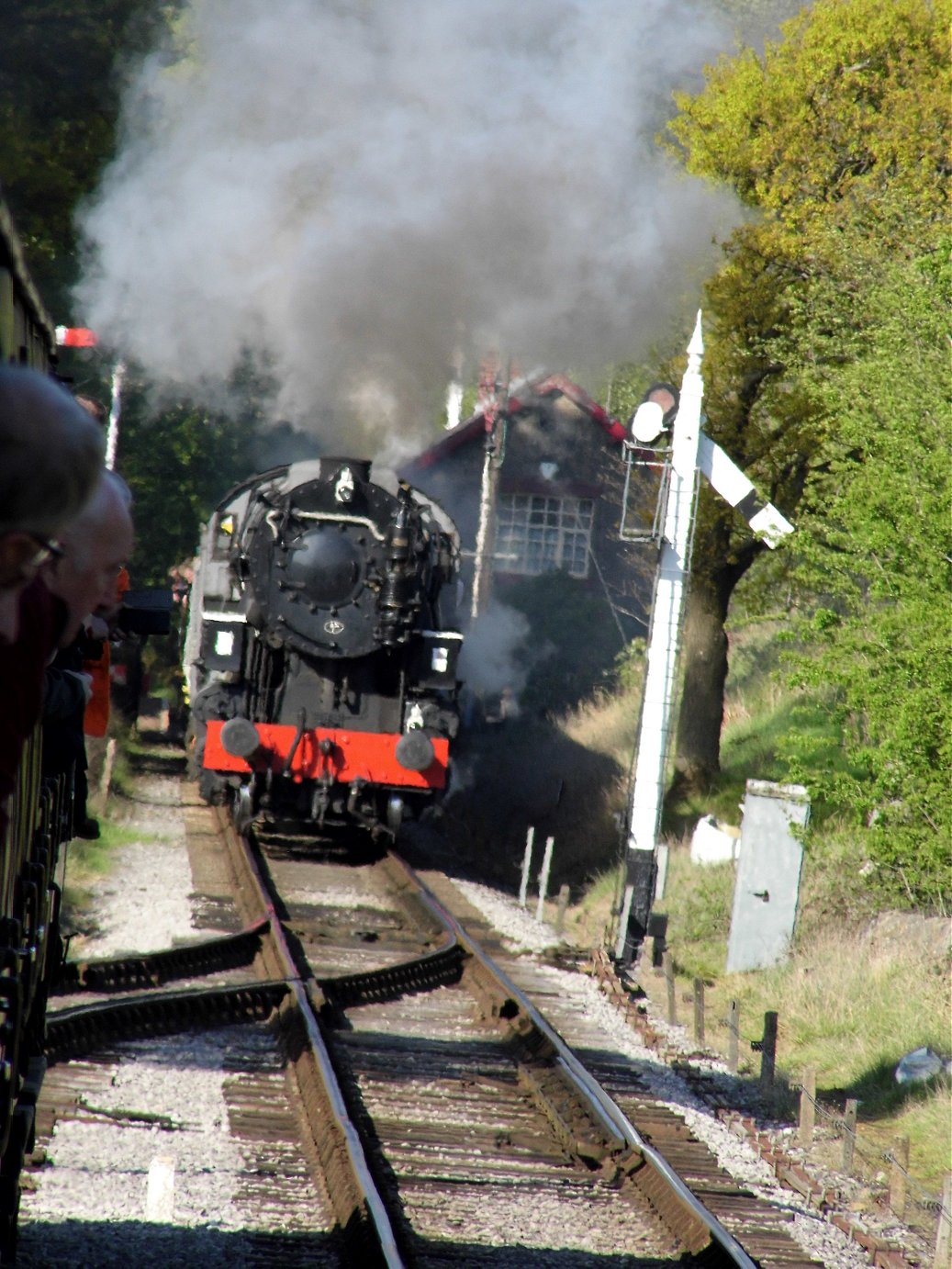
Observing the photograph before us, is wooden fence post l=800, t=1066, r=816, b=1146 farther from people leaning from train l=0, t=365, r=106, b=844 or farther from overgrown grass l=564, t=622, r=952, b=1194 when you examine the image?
people leaning from train l=0, t=365, r=106, b=844

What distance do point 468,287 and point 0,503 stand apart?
Result: 1280cm

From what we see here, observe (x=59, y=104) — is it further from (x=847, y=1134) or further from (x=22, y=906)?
(x=22, y=906)

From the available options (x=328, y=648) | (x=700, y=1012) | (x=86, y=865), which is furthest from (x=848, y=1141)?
(x=328, y=648)

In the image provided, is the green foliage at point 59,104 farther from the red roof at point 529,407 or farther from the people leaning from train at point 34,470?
the people leaning from train at point 34,470

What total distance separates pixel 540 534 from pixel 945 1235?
27223mm

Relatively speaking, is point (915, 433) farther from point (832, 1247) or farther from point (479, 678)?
point (479, 678)

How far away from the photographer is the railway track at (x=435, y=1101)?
18.3 ft

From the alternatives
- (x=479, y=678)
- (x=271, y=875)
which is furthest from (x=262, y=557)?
(x=479, y=678)

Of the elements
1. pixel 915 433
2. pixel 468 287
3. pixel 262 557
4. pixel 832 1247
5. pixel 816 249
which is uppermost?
pixel 816 249

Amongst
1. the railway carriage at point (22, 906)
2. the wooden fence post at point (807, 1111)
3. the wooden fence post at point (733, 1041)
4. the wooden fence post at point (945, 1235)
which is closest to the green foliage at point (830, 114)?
the wooden fence post at point (733, 1041)

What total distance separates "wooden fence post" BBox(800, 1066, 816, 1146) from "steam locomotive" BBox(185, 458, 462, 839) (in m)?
6.39

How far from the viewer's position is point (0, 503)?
6.66ft

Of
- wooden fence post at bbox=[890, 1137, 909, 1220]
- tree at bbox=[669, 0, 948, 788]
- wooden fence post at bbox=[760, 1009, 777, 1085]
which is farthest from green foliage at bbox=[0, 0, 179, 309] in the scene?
wooden fence post at bbox=[890, 1137, 909, 1220]

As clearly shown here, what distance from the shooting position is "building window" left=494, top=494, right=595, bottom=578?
32.2 meters
